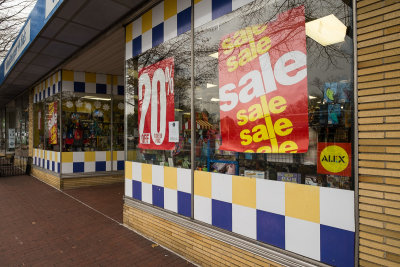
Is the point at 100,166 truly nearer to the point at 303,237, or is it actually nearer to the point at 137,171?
the point at 137,171

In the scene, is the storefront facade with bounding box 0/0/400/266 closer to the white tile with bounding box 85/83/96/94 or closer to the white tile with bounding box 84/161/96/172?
the white tile with bounding box 85/83/96/94

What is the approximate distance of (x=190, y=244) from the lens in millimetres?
3021

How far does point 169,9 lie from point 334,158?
2.75 metres

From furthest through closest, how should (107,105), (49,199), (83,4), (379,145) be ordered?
(107,105), (49,199), (83,4), (379,145)

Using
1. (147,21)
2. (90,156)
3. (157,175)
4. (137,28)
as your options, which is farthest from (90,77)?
(157,175)

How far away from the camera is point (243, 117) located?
2.51 meters

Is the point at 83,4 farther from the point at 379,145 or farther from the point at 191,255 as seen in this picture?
the point at 379,145

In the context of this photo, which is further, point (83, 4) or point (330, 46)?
point (83, 4)

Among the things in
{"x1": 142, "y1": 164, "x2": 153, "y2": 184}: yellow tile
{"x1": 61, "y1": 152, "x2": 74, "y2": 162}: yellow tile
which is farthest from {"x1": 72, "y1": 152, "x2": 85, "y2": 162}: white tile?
{"x1": 142, "y1": 164, "x2": 153, "y2": 184}: yellow tile

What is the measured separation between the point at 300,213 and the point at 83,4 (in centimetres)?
396

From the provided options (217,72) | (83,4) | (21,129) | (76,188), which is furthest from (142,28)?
(21,129)

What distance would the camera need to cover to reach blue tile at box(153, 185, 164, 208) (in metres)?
3.46

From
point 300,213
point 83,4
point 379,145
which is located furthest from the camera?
point 83,4

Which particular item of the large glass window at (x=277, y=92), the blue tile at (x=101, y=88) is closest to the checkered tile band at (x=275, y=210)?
the large glass window at (x=277, y=92)
